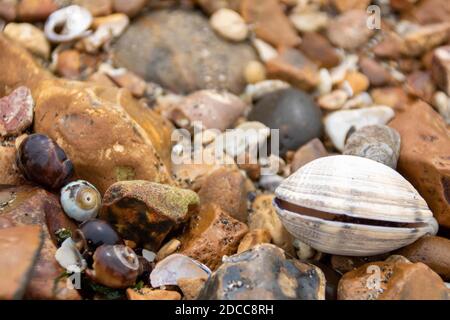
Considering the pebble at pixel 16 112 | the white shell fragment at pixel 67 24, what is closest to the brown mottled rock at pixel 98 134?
the pebble at pixel 16 112

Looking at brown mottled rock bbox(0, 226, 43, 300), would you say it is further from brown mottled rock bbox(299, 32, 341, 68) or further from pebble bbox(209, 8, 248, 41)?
brown mottled rock bbox(299, 32, 341, 68)

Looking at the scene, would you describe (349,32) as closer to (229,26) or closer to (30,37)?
(229,26)

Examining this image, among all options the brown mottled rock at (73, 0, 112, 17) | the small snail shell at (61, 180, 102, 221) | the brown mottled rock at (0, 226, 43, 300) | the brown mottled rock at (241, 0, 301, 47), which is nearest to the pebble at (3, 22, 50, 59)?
the brown mottled rock at (73, 0, 112, 17)

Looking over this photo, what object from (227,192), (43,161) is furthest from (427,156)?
(43,161)

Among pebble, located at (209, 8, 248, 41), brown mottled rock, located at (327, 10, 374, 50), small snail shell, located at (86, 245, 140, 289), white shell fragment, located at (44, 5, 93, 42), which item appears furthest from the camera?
brown mottled rock, located at (327, 10, 374, 50)
